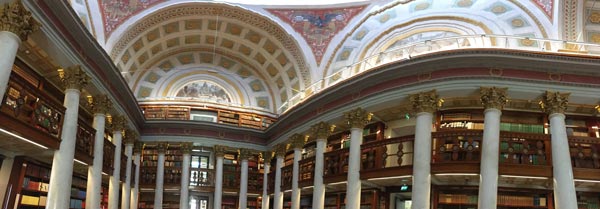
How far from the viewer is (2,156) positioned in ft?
37.9

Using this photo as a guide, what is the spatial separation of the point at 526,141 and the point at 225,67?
13.9 meters

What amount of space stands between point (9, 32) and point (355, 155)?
8785 mm

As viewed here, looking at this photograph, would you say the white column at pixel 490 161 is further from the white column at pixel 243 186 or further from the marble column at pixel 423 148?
the white column at pixel 243 186

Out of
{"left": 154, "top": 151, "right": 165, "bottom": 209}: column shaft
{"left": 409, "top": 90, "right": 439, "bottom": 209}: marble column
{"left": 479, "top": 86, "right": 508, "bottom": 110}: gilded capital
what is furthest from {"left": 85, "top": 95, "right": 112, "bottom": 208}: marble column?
{"left": 479, "top": 86, "right": 508, "bottom": 110}: gilded capital

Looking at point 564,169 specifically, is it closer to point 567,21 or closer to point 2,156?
point 567,21

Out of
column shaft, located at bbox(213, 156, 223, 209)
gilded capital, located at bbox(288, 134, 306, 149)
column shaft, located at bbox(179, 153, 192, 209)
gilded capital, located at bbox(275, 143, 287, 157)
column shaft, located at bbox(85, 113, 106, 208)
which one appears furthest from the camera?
column shaft, located at bbox(213, 156, 223, 209)

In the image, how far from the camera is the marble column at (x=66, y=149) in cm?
1095

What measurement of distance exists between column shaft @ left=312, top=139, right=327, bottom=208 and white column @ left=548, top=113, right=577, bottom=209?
632cm

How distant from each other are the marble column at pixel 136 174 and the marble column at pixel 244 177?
3.81 m

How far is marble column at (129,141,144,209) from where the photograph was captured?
20.2 meters

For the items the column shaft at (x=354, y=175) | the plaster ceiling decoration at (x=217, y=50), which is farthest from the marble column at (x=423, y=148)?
the plaster ceiling decoration at (x=217, y=50)

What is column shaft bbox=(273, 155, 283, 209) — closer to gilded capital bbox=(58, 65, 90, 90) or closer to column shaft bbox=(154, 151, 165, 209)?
column shaft bbox=(154, 151, 165, 209)

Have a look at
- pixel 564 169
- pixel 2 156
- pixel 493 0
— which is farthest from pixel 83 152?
pixel 493 0

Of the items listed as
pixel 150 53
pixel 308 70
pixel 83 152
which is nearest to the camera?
pixel 83 152
